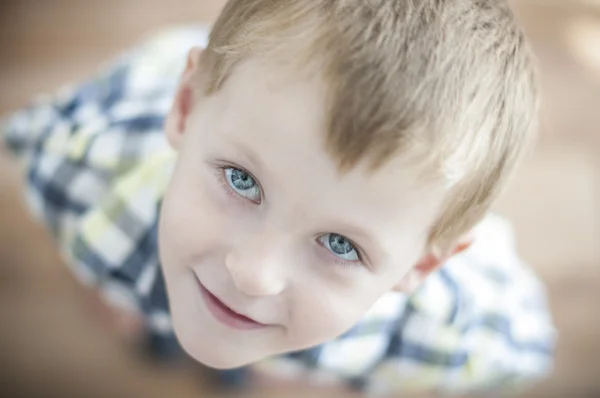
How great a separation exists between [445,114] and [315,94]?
86 millimetres

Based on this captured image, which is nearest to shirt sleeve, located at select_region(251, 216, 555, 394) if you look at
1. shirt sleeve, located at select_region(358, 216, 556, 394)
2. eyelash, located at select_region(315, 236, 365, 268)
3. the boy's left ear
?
shirt sleeve, located at select_region(358, 216, 556, 394)

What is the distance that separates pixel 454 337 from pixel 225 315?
363 mm

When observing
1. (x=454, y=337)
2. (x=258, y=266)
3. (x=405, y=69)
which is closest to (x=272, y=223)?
(x=258, y=266)

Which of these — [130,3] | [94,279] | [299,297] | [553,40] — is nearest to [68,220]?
[94,279]

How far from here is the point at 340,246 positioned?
0.52 meters

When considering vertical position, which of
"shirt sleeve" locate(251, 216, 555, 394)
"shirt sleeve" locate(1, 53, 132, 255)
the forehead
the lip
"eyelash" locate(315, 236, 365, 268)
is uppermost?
"shirt sleeve" locate(1, 53, 132, 255)

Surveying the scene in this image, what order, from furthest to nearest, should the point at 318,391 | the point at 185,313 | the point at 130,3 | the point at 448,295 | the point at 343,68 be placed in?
the point at 130,3, the point at 318,391, the point at 448,295, the point at 185,313, the point at 343,68

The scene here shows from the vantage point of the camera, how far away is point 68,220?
2.76 feet

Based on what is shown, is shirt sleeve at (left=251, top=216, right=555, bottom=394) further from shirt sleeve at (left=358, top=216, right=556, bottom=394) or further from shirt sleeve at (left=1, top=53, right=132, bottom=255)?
shirt sleeve at (left=1, top=53, right=132, bottom=255)

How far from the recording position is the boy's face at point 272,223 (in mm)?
460

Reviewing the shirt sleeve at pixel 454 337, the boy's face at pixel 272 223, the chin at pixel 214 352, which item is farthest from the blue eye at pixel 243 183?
the shirt sleeve at pixel 454 337

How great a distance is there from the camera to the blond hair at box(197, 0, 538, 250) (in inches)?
17.4

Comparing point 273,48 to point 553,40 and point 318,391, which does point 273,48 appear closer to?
point 318,391

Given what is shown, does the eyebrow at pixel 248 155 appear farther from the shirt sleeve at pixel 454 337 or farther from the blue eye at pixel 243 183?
the shirt sleeve at pixel 454 337
